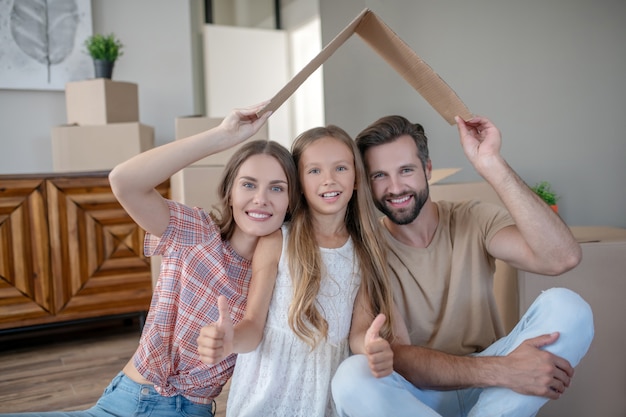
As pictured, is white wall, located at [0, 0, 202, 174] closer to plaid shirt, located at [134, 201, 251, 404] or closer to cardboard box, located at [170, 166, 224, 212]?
cardboard box, located at [170, 166, 224, 212]

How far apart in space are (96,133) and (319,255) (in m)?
A: 1.82

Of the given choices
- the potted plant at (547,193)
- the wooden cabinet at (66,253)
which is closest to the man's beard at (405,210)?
the potted plant at (547,193)

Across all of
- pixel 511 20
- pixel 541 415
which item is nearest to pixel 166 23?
pixel 511 20

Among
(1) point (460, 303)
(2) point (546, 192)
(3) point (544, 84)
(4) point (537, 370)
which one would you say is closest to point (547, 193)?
(2) point (546, 192)

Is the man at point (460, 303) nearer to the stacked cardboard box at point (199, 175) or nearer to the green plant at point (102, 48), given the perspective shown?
the stacked cardboard box at point (199, 175)

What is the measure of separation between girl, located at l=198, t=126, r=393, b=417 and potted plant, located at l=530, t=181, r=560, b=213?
3.01 ft

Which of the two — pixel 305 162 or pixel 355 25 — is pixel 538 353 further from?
pixel 355 25

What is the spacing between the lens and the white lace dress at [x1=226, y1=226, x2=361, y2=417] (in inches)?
46.8

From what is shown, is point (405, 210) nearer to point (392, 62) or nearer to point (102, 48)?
point (392, 62)

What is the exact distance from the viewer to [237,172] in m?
1.30

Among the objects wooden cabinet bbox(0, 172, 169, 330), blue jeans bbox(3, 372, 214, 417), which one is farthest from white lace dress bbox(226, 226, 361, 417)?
wooden cabinet bbox(0, 172, 169, 330)

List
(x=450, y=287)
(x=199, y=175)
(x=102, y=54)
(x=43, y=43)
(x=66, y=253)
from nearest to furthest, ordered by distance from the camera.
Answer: (x=450, y=287), (x=199, y=175), (x=66, y=253), (x=102, y=54), (x=43, y=43)

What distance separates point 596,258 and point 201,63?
3.57 metres

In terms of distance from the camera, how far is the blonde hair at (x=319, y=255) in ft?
3.89
